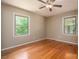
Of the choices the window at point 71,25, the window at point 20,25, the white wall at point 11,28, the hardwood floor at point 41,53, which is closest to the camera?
the hardwood floor at point 41,53

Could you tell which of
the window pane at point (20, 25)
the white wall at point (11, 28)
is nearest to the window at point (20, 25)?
the window pane at point (20, 25)

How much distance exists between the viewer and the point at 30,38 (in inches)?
152

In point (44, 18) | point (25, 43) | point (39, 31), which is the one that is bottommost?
point (25, 43)

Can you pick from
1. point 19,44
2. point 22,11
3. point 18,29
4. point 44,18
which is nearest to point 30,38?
point 19,44

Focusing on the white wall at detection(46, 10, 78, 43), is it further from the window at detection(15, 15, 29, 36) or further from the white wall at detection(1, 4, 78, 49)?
the window at detection(15, 15, 29, 36)

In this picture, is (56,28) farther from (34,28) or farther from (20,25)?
(20,25)

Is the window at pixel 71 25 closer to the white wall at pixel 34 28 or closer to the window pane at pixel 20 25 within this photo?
the white wall at pixel 34 28

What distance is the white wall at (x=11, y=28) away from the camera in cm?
A: 261

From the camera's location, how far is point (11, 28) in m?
2.89

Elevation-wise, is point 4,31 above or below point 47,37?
above

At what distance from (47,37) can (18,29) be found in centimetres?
259

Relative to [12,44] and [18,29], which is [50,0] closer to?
[18,29]

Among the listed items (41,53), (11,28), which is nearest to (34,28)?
(11,28)

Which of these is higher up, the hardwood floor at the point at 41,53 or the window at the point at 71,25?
the window at the point at 71,25
